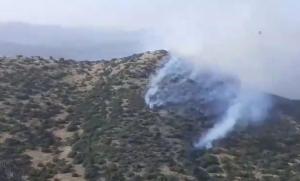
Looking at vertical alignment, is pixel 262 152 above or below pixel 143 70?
below

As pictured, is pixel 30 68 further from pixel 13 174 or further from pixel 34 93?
pixel 13 174

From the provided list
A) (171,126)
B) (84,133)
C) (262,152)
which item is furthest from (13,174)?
(262,152)

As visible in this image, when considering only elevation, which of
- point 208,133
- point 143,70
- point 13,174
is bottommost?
point 13,174

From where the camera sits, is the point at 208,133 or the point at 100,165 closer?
the point at 100,165

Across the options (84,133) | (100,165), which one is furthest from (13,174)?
(84,133)

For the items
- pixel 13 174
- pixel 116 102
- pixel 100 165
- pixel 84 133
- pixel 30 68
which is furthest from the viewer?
pixel 30 68

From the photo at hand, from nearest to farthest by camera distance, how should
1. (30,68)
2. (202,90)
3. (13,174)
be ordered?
1. (13,174)
2. (202,90)
3. (30,68)
